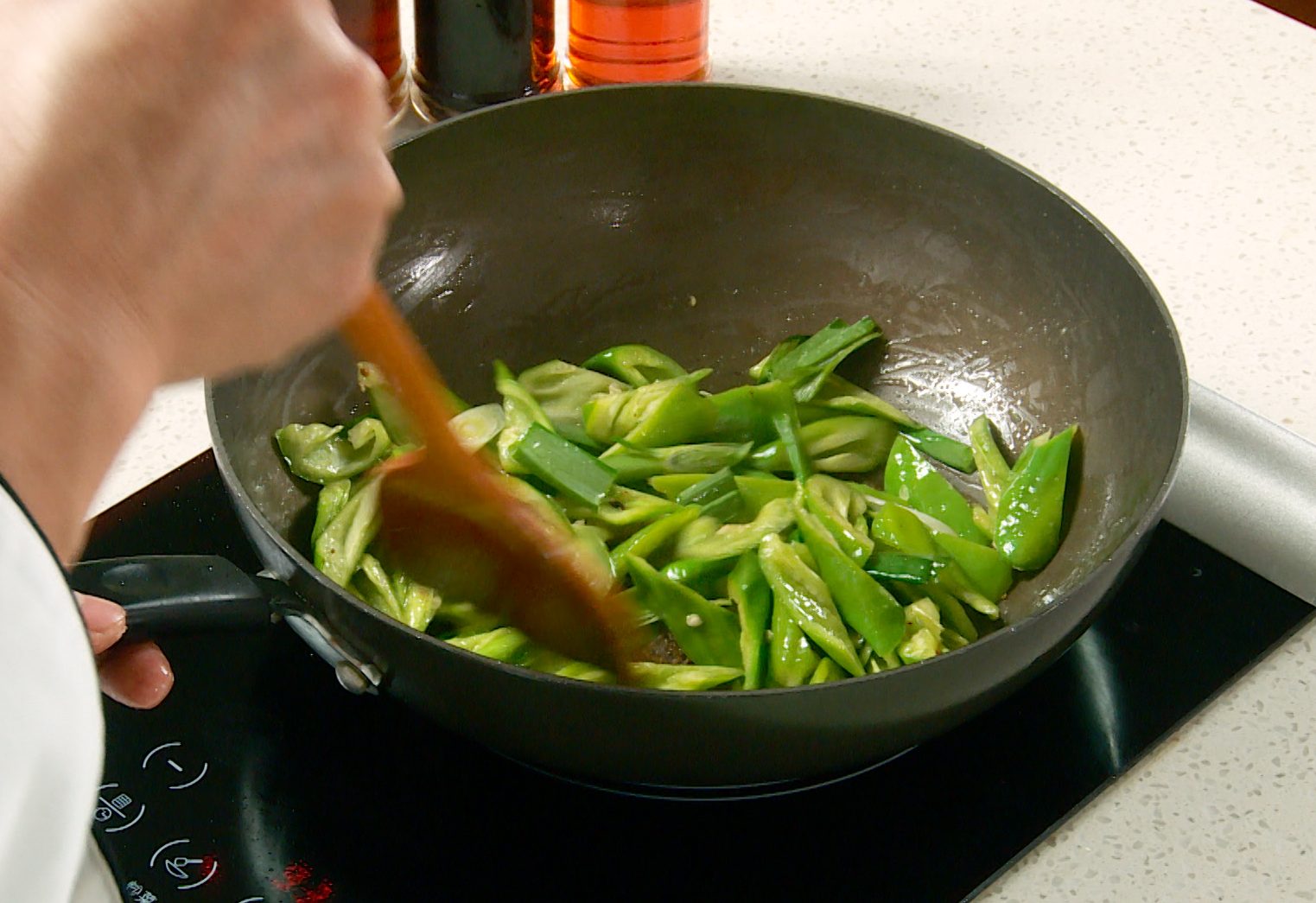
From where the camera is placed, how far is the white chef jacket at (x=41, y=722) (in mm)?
299

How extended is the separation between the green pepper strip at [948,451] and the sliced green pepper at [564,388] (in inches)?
10.0

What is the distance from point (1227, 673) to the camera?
826mm

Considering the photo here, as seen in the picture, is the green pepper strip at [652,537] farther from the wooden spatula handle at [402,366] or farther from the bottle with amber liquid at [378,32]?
the bottle with amber liquid at [378,32]

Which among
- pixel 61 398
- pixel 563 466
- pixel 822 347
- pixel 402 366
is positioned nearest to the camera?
pixel 61 398

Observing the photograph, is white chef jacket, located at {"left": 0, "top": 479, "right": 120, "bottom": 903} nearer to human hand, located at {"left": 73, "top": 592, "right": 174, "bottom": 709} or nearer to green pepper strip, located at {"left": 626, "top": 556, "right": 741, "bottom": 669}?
human hand, located at {"left": 73, "top": 592, "right": 174, "bottom": 709}

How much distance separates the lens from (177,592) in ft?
2.29

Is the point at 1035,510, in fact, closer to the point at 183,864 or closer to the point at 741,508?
the point at 741,508

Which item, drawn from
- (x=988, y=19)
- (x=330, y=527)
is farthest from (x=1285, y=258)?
(x=330, y=527)

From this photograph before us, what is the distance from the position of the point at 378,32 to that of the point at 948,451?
622 millimetres

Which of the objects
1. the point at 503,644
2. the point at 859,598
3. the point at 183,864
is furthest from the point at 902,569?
the point at 183,864

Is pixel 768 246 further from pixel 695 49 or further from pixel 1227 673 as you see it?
pixel 1227 673

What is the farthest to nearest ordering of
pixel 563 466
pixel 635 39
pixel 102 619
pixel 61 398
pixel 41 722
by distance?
pixel 635 39 → pixel 563 466 → pixel 102 619 → pixel 61 398 → pixel 41 722

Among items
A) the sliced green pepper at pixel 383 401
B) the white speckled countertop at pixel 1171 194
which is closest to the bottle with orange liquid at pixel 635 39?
the white speckled countertop at pixel 1171 194

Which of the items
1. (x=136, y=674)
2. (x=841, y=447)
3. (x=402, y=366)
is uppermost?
(x=402, y=366)
